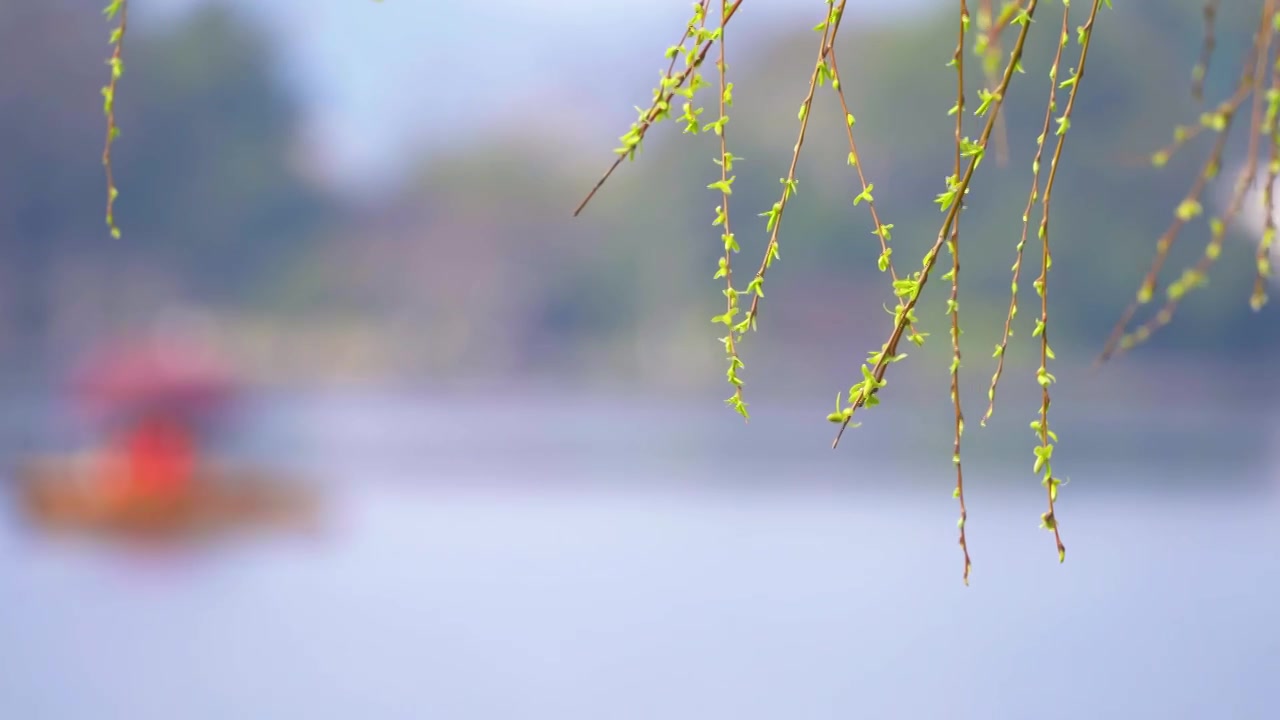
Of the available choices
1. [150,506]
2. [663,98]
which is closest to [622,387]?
[150,506]

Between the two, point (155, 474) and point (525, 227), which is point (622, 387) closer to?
point (525, 227)

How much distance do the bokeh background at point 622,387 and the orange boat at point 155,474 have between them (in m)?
0.35

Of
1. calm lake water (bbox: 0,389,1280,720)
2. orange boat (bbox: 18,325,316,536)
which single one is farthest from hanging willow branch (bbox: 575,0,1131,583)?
orange boat (bbox: 18,325,316,536)

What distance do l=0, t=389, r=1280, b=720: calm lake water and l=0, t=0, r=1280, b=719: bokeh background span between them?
3 centimetres

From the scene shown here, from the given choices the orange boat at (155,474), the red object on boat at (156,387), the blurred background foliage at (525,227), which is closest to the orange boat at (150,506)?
the orange boat at (155,474)

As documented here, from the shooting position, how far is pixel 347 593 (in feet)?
19.4

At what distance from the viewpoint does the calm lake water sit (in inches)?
178

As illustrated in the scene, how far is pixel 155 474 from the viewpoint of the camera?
6988 millimetres

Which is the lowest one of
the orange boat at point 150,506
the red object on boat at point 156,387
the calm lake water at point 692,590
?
the calm lake water at point 692,590

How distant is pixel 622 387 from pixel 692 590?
174 inches

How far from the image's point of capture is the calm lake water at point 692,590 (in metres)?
4.53

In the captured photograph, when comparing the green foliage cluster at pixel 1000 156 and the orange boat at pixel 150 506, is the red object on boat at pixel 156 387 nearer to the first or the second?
the orange boat at pixel 150 506

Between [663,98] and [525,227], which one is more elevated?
[525,227]

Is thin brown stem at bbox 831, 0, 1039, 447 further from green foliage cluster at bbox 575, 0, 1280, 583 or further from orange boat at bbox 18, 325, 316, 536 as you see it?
orange boat at bbox 18, 325, 316, 536
